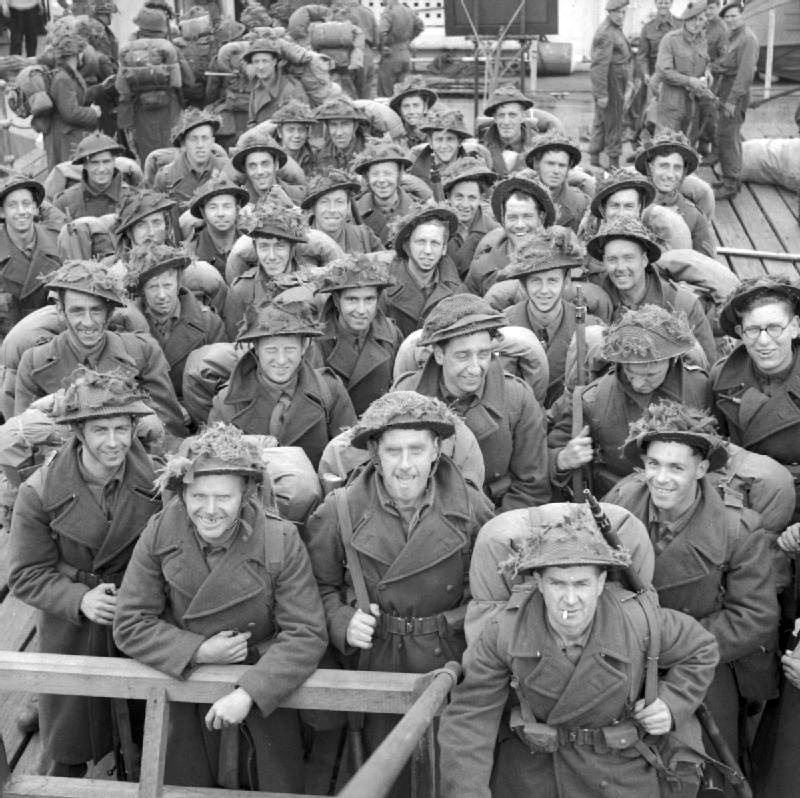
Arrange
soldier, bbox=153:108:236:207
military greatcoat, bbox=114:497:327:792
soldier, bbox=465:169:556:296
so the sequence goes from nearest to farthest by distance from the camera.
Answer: military greatcoat, bbox=114:497:327:792 → soldier, bbox=465:169:556:296 → soldier, bbox=153:108:236:207

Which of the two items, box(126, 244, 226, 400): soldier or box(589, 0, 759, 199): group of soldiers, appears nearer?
box(126, 244, 226, 400): soldier

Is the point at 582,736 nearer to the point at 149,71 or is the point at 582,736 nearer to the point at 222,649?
the point at 222,649

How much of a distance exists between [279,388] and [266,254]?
1797mm

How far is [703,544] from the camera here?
450cm

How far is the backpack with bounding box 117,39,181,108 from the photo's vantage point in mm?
12398

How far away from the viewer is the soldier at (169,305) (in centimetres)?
679

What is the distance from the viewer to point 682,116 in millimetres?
12430

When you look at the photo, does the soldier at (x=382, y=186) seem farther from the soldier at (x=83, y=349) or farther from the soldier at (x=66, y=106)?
the soldier at (x=66, y=106)

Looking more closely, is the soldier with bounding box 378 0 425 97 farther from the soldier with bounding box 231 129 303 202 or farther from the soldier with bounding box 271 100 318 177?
the soldier with bounding box 231 129 303 202

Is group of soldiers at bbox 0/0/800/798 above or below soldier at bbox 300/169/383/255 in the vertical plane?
below

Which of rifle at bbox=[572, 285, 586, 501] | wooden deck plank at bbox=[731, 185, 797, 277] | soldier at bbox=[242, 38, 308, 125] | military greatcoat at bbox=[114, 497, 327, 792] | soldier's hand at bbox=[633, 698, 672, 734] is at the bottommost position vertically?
wooden deck plank at bbox=[731, 185, 797, 277]

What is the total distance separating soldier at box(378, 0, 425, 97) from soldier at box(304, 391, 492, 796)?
11.4m

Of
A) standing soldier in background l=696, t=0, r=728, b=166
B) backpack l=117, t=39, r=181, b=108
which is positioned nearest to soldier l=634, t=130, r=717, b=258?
standing soldier in background l=696, t=0, r=728, b=166

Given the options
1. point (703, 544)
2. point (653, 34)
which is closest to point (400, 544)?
point (703, 544)
